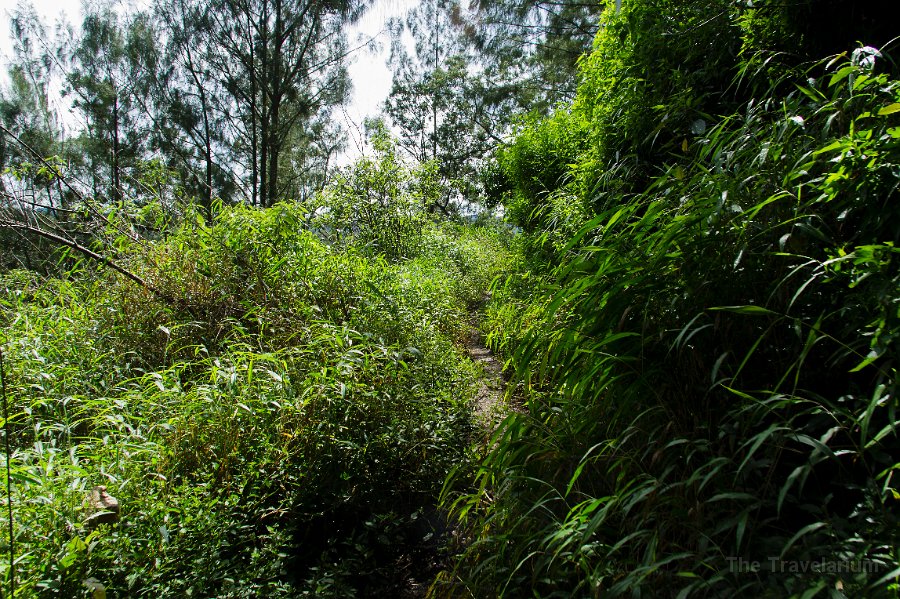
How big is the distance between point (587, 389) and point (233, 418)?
1.41m

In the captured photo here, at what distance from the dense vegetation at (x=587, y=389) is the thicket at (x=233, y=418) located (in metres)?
0.01

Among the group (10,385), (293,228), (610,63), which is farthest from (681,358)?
(10,385)

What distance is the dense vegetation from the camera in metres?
1.12

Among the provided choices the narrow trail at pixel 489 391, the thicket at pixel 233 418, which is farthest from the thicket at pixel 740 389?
the narrow trail at pixel 489 391

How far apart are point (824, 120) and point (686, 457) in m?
1.21

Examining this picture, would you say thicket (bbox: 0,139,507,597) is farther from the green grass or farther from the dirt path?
the dirt path

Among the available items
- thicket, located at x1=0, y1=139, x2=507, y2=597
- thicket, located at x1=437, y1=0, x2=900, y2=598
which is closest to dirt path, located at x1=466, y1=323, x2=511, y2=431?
thicket, located at x1=0, y1=139, x2=507, y2=597

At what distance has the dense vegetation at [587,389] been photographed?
1.12 meters

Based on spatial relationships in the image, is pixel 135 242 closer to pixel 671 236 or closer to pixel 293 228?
pixel 293 228

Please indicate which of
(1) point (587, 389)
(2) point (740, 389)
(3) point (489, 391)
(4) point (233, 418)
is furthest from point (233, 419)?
(2) point (740, 389)

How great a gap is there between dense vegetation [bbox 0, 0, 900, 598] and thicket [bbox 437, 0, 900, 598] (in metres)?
0.01

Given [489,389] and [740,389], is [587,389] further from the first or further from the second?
[489,389]

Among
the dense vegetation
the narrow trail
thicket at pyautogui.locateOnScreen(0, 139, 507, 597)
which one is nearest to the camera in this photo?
the dense vegetation

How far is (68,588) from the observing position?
1.21 meters
